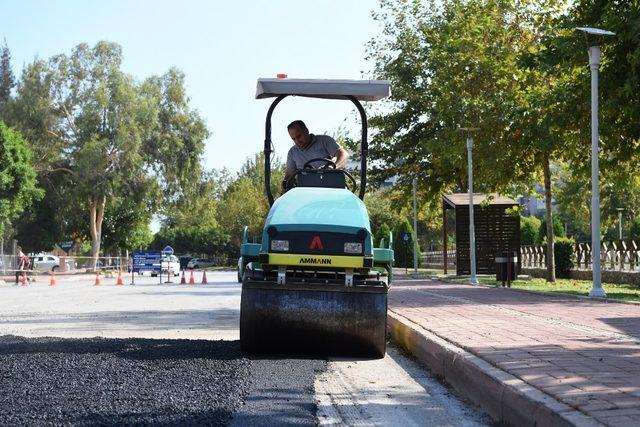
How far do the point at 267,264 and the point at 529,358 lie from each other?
9.34ft

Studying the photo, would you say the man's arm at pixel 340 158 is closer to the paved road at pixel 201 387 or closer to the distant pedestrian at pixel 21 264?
the paved road at pixel 201 387

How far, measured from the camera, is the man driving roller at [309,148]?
1055cm

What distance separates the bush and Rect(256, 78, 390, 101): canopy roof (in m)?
27.6

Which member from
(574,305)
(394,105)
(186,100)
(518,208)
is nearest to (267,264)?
(574,305)

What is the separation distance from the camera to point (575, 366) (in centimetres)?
699

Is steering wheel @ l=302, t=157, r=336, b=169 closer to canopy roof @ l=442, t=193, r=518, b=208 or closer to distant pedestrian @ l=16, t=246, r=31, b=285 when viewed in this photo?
canopy roof @ l=442, t=193, r=518, b=208

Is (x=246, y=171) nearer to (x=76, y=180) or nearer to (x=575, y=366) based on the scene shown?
(x=76, y=180)

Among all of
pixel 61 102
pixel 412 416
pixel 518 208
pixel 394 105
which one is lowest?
pixel 412 416

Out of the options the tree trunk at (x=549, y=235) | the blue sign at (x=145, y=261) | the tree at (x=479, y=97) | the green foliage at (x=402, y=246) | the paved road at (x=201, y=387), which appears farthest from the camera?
the green foliage at (x=402, y=246)

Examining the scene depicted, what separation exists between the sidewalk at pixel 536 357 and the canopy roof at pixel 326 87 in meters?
2.75

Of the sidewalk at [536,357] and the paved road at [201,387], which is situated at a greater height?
the sidewalk at [536,357]

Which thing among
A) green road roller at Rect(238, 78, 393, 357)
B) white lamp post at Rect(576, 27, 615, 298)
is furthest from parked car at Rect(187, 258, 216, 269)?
green road roller at Rect(238, 78, 393, 357)

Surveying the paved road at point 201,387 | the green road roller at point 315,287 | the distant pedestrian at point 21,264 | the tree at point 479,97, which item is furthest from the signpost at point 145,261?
the green road roller at point 315,287

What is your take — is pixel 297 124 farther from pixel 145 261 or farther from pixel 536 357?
pixel 145 261
